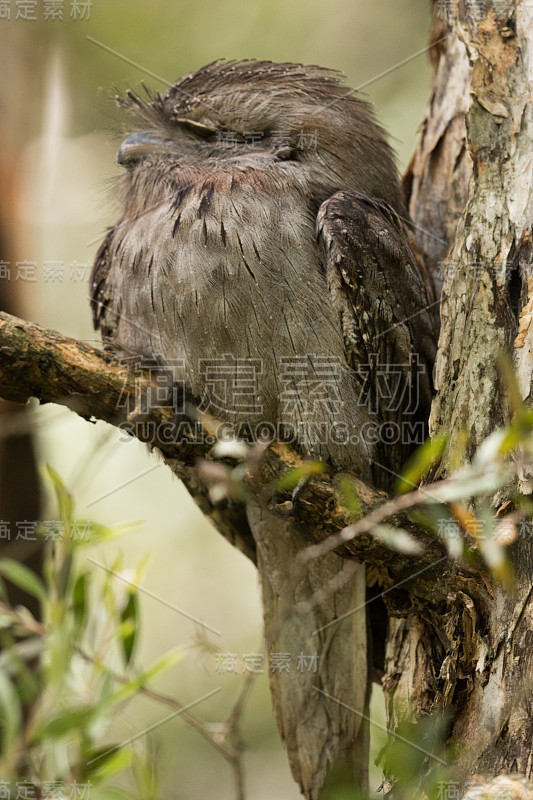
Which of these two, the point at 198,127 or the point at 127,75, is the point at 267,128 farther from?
the point at 127,75

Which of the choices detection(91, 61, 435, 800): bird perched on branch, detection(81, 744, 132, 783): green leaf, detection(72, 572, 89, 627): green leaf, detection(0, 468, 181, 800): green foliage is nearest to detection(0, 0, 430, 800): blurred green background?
detection(91, 61, 435, 800): bird perched on branch

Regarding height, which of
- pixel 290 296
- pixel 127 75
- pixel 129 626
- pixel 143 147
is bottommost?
pixel 129 626

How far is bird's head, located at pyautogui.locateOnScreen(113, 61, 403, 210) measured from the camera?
2.91 m

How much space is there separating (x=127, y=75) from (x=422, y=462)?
10.7ft

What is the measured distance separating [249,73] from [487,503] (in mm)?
1844

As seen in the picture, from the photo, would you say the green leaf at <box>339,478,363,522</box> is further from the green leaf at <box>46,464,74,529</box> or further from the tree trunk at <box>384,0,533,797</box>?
the green leaf at <box>46,464,74,529</box>

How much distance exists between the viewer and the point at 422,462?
5.94 ft

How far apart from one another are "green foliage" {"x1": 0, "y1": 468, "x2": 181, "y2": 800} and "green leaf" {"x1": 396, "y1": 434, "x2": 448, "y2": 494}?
0.90 m

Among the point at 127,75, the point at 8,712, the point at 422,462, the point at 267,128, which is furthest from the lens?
the point at 127,75

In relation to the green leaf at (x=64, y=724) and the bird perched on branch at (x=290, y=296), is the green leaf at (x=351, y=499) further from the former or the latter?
the green leaf at (x=64, y=724)

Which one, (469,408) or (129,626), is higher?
(469,408)

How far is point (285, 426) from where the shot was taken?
9.23 ft

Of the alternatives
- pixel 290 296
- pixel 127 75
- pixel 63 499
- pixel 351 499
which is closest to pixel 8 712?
pixel 63 499

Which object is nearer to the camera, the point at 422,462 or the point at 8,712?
the point at 422,462
